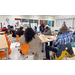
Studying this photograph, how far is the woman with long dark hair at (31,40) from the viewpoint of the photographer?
227cm

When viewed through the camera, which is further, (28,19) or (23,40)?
(28,19)

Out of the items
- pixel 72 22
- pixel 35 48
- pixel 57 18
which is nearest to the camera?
pixel 35 48

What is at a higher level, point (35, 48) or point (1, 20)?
point (1, 20)

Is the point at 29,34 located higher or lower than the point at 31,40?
higher

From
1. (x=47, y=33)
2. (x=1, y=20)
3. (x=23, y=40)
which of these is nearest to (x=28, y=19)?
(x=1, y=20)

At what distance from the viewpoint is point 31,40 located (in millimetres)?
2348

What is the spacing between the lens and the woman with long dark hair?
227cm

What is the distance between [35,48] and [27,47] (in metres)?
0.25

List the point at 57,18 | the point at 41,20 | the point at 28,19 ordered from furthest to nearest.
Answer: the point at 41,20
the point at 28,19
the point at 57,18

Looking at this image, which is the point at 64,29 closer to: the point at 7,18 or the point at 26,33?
the point at 26,33

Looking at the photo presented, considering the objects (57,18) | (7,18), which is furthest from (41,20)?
(7,18)

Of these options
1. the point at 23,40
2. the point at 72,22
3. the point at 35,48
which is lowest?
the point at 35,48

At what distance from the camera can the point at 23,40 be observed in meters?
2.38

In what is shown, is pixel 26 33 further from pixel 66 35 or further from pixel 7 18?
pixel 7 18
